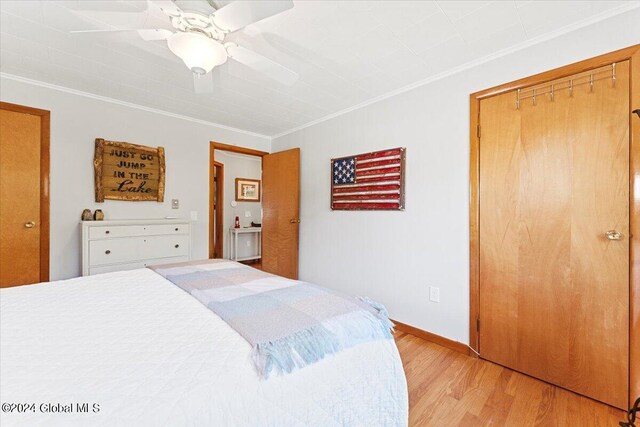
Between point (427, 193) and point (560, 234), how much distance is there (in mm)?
923

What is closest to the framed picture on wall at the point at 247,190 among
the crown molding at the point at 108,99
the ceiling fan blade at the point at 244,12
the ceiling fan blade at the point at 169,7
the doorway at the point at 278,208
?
the doorway at the point at 278,208

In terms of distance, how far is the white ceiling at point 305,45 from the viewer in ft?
5.13

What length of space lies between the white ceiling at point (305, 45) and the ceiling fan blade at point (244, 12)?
17 centimetres

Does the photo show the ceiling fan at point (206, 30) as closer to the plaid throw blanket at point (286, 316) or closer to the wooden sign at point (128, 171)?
the plaid throw blanket at point (286, 316)

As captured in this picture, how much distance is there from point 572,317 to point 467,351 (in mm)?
732

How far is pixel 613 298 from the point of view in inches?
61.7

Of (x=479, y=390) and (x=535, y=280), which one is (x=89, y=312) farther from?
(x=535, y=280)

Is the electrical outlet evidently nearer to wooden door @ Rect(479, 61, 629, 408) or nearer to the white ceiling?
wooden door @ Rect(479, 61, 629, 408)

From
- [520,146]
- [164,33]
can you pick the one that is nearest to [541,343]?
[520,146]

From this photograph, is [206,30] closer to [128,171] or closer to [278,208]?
[128,171]

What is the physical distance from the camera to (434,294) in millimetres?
2326

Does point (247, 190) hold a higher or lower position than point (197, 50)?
lower

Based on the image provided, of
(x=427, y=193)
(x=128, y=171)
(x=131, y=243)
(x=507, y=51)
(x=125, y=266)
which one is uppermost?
(x=507, y=51)

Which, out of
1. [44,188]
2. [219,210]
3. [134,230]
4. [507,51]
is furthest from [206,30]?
[219,210]
